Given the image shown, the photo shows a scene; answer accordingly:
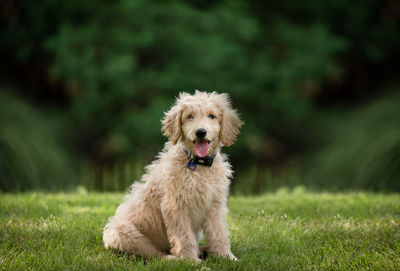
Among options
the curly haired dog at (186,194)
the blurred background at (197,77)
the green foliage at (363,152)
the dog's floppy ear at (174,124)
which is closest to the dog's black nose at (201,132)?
the curly haired dog at (186,194)

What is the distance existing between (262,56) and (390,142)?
4.16m

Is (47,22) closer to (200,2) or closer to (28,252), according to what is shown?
(200,2)

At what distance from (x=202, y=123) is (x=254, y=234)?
1.56m

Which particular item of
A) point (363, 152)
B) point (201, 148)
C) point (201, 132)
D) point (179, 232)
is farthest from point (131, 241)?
point (363, 152)

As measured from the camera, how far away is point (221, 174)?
13.3ft

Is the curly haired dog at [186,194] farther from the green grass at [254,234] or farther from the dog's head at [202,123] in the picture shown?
the green grass at [254,234]

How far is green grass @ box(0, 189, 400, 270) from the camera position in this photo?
363 cm

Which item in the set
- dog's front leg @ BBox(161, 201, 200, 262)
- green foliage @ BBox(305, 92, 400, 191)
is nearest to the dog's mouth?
dog's front leg @ BBox(161, 201, 200, 262)

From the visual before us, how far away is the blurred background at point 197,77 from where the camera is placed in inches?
382

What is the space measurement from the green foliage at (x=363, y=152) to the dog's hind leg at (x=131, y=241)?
4955 millimetres

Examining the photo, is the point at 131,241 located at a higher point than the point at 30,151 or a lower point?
lower

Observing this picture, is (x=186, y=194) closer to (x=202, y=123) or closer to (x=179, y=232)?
(x=179, y=232)

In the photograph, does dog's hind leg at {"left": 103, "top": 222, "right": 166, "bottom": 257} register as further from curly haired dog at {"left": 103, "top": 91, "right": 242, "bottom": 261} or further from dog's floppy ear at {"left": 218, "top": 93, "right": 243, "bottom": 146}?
dog's floppy ear at {"left": 218, "top": 93, "right": 243, "bottom": 146}

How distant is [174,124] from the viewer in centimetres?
397
